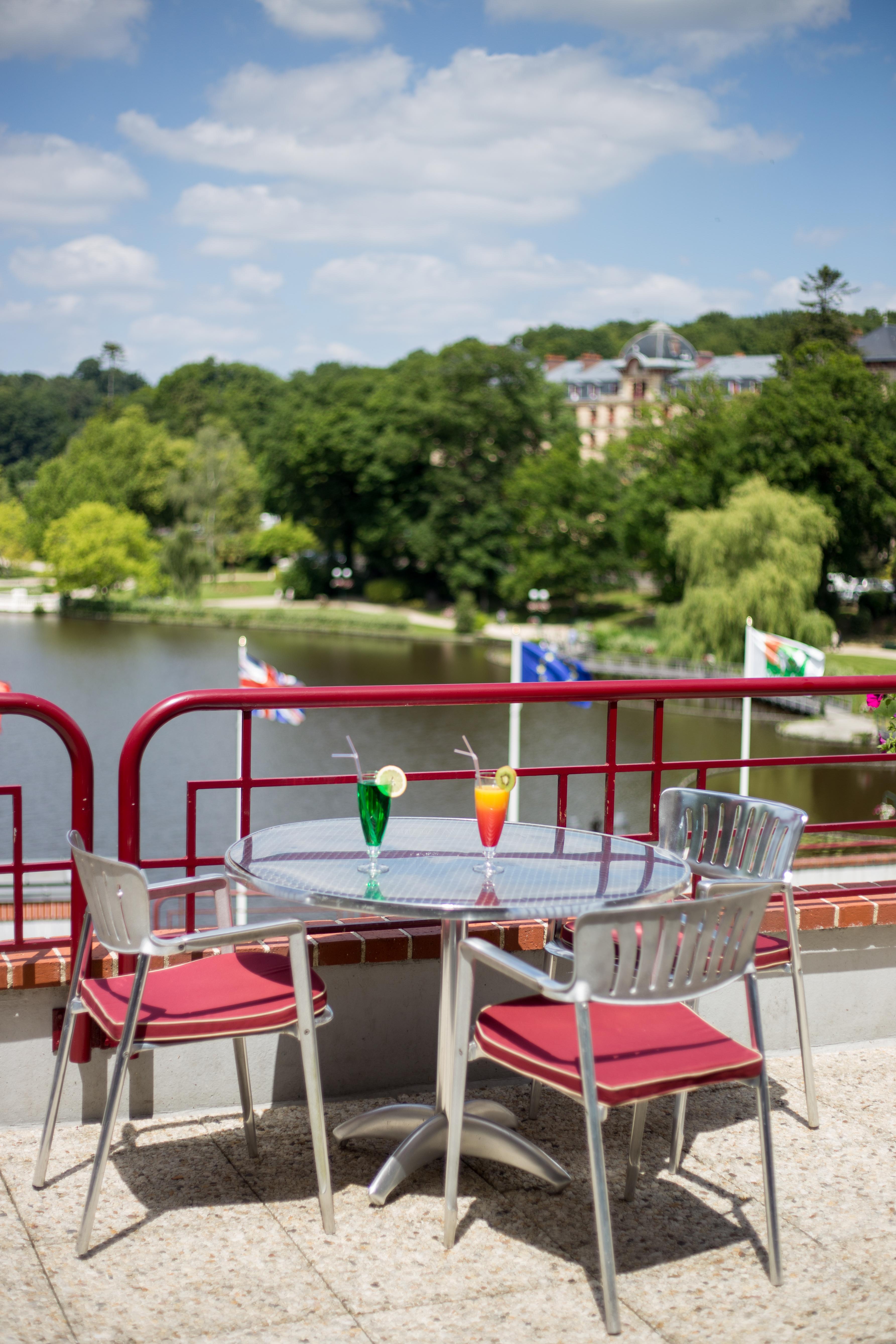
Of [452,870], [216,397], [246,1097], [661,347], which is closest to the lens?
[452,870]

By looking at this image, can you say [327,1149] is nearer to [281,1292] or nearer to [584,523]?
[281,1292]

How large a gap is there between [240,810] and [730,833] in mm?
1394

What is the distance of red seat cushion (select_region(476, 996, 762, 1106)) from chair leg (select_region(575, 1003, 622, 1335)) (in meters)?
0.04

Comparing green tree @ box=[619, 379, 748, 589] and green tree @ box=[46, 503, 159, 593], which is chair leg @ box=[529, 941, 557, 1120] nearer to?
green tree @ box=[619, 379, 748, 589]

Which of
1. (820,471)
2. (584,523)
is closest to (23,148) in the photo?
(584,523)

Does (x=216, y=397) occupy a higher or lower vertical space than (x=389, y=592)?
higher

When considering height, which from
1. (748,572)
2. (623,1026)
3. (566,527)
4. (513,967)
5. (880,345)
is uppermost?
(880,345)

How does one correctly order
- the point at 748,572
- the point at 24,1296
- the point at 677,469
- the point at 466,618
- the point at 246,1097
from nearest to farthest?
the point at 24,1296
the point at 246,1097
the point at 748,572
the point at 677,469
the point at 466,618

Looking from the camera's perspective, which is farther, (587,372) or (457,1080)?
(587,372)

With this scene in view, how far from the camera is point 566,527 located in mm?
56594

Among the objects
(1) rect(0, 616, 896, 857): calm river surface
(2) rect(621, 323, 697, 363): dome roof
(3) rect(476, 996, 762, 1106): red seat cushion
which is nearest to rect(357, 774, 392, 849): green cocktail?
(3) rect(476, 996, 762, 1106): red seat cushion

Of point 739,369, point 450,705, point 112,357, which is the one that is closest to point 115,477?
point 739,369

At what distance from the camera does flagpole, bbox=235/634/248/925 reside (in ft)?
10.8

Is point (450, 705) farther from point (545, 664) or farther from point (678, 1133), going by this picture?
point (545, 664)
